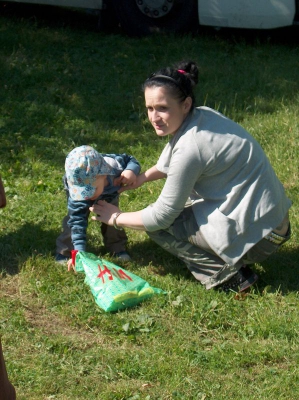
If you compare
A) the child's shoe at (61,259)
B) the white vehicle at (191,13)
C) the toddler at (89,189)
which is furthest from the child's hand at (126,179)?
the white vehicle at (191,13)

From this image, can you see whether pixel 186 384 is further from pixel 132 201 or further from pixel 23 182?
pixel 23 182

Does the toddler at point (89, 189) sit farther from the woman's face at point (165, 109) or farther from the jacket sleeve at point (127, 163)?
the woman's face at point (165, 109)

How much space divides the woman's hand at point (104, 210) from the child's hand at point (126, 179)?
0.23 meters

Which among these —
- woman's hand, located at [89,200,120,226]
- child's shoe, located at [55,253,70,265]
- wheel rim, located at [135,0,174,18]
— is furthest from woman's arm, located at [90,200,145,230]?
wheel rim, located at [135,0,174,18]

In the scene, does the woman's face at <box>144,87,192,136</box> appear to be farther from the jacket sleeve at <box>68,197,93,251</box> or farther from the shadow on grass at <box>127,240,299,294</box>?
the shadow on grass at <box>127,240,299,294</box>

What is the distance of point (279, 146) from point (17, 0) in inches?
163

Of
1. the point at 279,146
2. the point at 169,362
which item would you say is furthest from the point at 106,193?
the point at 279,146

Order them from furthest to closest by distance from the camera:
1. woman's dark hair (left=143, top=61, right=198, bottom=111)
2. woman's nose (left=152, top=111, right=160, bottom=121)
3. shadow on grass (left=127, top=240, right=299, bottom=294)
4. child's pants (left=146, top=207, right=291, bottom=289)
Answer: shadow on grass (left=127, top=240, right=299, bottom=294) < child's pants (left=146, top=207, right=291, bottom=289) < woman's nose (left=152, top=111, right=160, bottom=121) < woman's dark hair (left=143, top=61, right=198, bottom=111)

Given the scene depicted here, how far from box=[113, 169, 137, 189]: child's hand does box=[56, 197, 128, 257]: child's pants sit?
15cm

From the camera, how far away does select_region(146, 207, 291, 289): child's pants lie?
14.2ft

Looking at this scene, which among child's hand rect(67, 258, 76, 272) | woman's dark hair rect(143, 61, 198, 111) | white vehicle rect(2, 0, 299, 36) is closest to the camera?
woman's dark hair rect(143, 61, 198, 111)

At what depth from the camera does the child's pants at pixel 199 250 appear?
14.2 ft

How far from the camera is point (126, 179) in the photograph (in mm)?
4602

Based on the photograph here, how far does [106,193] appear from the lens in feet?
15.2
